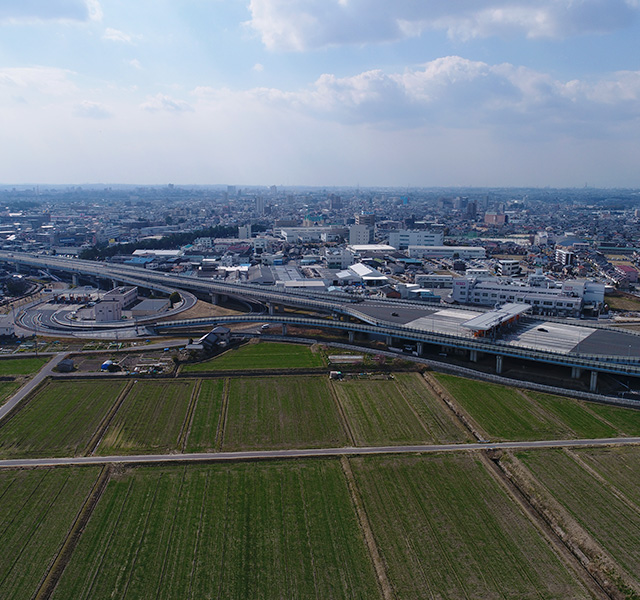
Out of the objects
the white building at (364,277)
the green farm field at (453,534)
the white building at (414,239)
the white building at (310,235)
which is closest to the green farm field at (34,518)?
the green farm field at (453,534)

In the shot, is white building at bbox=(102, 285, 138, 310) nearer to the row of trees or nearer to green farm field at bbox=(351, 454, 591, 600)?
the row of trees

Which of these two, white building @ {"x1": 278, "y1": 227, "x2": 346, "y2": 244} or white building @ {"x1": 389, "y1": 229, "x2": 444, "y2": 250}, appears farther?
white building @ {"x1": 278, "y1": 227, "x2": 346, "y2": 244}

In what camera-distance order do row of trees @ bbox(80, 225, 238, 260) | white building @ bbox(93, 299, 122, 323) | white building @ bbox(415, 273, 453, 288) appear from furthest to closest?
row of trees @ bbox(80, 225, 238, 260) < white building @ bbox(415, 273, 453, 288) < white building @ bbox(93, 299, 122, 323)

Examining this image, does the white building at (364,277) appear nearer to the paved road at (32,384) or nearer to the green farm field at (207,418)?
the green farm field at (207,418)

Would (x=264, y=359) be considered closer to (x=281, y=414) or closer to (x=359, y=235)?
(x=281, y=414)

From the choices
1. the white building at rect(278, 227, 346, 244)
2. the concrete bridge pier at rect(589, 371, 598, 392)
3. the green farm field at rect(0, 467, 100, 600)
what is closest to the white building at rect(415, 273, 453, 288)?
the concrete bridge pier at rect(589, 371, 598, 392)

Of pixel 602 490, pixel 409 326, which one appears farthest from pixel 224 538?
pixel 409 326

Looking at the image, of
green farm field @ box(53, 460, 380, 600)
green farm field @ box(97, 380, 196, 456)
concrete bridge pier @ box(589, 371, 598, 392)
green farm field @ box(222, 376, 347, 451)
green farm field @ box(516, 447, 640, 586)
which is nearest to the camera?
green farm field @ box(53, 460, 380, 600)
